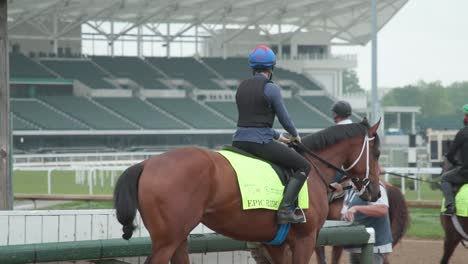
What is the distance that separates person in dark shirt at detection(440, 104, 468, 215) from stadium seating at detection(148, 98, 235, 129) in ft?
147

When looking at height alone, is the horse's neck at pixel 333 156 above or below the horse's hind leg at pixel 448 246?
above

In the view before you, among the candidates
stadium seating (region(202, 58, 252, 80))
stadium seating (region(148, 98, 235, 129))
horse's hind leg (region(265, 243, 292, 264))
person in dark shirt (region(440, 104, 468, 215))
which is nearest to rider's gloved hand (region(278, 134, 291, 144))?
horse's hind leg (region(265, 243, 292, 264))

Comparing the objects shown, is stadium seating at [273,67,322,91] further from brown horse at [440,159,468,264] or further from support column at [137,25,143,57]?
brown horse at [440,159,468,264]

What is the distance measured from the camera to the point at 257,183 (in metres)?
6.95

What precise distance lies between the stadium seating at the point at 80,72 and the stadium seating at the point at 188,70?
4243 millimetres

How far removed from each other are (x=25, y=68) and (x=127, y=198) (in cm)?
4925

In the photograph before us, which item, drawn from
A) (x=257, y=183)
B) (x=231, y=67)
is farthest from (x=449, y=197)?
(x=231, y=67)

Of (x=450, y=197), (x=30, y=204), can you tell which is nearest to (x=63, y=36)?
(x=30, y=204)

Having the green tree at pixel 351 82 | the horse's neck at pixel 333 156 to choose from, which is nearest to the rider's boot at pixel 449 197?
the horse's neck at pixel 333 156

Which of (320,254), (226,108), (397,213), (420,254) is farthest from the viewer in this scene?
(226,108)

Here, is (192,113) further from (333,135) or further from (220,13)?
(333,135)

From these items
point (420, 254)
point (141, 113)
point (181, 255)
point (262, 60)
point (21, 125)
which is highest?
point (262, 60)

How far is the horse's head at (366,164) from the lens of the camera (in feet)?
26.2

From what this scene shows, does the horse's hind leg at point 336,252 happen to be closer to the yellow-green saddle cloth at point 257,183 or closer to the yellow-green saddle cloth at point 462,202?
the yellow-green saddle cloth at point 462,202
